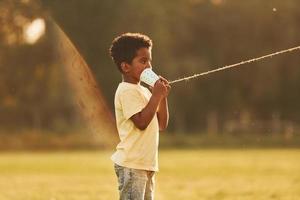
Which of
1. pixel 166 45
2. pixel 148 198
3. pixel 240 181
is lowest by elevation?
pixel 148 198

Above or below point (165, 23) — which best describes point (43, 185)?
below

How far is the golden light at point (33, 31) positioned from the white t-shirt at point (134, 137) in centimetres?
3962

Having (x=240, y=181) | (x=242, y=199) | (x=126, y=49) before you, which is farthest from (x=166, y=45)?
(x=126, y=49)

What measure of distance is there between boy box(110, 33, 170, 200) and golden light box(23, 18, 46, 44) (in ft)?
130

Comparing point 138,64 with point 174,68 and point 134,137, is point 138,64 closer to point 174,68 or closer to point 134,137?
point 134,137

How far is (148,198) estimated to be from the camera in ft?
16.7

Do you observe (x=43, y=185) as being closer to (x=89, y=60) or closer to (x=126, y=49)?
(x=126, y=49)

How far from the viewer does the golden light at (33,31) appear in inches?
1781

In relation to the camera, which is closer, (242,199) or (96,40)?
(242,199)

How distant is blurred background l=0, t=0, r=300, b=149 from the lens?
46.7 metres

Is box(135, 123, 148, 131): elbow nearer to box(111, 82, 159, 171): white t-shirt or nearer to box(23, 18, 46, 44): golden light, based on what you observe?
box(111, 82, 159, 171): white t-shirt

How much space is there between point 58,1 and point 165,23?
364 inches

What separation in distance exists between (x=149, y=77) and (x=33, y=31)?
42.7 m

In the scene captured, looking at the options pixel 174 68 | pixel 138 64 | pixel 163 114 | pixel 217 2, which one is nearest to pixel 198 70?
pixel 174 68
